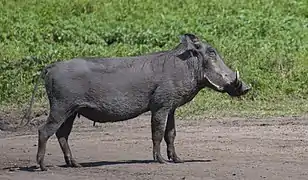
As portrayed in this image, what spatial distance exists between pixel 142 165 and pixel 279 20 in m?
13.7

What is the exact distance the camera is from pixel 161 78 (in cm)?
1023

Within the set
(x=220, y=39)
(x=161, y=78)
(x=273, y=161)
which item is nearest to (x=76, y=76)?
(x=161, y=78)

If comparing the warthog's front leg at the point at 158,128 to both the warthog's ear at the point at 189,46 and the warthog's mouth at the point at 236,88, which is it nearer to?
the warthog's ear at the point at 189,46

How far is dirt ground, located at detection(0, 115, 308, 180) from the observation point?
376 inches

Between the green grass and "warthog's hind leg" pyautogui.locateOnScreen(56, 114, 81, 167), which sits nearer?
"warthog's hind leg" pyautogui.locateOnScreen(56, 114, 81, 167)

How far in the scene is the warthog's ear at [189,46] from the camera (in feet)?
34.2

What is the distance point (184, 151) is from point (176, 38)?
33.8 ft

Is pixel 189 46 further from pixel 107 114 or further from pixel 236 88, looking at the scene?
pixel 107 114

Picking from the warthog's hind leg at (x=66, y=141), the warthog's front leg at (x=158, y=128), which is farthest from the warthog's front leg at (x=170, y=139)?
the warthog's hind leg at (x=66, y=141)

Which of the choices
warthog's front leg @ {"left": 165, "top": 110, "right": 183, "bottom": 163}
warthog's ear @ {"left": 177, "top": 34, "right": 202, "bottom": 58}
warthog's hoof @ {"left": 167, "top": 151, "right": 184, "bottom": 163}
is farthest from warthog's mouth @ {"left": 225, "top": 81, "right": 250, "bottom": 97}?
warthog's hoof @ {"left": 167, "top": 151, "right": 184, "bottom": 163}

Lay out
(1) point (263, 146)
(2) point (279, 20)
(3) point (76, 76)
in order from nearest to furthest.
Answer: (3) point (76, 76), (1) point (263, 146), (2) point (279, 20)

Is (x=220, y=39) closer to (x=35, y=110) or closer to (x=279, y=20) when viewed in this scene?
(x=279, y=20)

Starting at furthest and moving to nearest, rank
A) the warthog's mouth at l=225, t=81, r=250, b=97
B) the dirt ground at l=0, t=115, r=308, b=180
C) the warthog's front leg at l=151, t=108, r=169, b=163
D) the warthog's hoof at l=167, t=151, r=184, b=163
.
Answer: the warthog's mouth at l=225, t=81, r=250, b=97
the warthog's hoof at l=167, t=151, r=184, b=163
the warthog's front leg at l=151, t=108, r=169, b=163
the dirt ground at l=0, t=115, r=308, b=180

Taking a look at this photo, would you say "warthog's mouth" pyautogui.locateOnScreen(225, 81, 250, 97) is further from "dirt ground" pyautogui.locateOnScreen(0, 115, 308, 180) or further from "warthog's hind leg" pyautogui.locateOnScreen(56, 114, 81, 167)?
"warthog's hind leg" pyautogui.locateOnScreen(56, 114, 81, 167)
